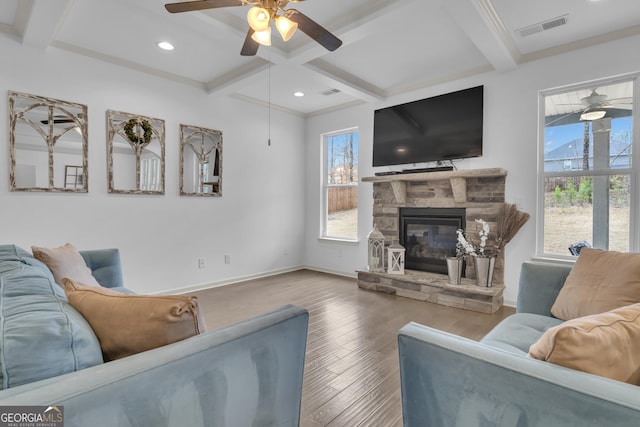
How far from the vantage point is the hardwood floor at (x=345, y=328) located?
1.77 meters

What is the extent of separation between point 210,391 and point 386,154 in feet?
13.3

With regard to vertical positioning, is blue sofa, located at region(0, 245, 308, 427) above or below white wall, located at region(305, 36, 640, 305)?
below

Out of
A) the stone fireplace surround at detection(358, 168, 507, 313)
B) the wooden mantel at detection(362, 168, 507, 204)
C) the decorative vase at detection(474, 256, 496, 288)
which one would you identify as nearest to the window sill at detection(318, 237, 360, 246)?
the stone fireplace surround at detection(358, 168, 507, 313)

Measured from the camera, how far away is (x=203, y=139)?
4.24 metres

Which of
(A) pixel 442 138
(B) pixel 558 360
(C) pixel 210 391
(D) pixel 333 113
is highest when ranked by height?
(D) pixel 333 113

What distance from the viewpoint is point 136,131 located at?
366 centimetres

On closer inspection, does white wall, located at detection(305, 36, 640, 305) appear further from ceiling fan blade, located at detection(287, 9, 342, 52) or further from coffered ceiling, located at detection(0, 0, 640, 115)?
ceiling fan blade, located at detection(287, 9, 342, 52)

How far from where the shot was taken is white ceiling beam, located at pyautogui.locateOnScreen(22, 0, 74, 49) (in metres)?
2.35

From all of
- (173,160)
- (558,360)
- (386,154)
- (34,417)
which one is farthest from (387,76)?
(34,417)

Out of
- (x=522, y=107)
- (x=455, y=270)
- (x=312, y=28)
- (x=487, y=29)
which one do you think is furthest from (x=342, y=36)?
(x=455, y=270)

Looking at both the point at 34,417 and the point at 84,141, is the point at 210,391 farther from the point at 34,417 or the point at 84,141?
the point at 84,141

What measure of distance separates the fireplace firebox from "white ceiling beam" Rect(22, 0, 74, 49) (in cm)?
401

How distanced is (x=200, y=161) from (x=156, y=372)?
3831 mm

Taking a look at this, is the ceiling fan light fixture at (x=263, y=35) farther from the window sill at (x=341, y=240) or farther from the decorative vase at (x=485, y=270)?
the window sill at (x=341, y=240)
